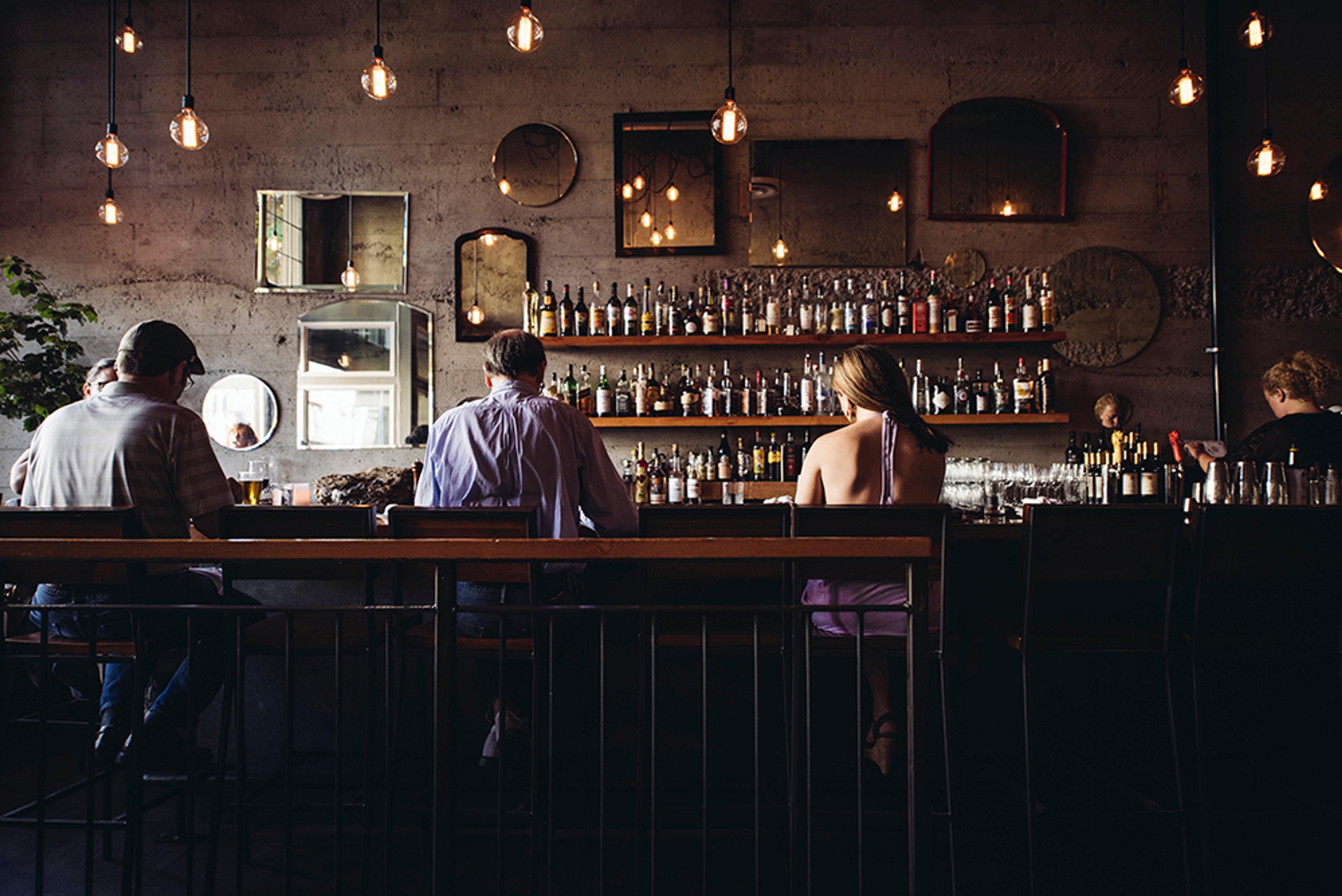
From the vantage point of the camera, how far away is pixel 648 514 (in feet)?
6.99

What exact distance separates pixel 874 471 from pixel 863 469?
0.13ft

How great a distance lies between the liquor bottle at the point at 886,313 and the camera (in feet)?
15.7

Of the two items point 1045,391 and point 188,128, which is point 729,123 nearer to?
point 188,128

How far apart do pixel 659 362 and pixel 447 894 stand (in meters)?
3.91

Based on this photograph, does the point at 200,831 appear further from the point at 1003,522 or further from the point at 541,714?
the point at 1003,522

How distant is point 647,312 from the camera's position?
199 inches

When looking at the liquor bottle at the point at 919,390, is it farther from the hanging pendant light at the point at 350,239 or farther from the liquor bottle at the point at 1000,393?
the hanging pendant light at the point at 350,239

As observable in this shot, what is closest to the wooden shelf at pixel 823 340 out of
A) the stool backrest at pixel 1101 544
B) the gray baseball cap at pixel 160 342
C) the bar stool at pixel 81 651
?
the gray baseball cap at pixel 160 342

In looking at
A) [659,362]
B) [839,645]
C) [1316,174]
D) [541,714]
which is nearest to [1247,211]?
[1316,174]

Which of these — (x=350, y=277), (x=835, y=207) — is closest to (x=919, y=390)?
(x=835, y=207)

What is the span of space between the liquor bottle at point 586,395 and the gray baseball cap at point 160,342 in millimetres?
2479

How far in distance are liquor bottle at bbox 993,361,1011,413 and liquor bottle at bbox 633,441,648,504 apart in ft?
6.82

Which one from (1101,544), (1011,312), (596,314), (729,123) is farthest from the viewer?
(596,314)

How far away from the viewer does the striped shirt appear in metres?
2.33
